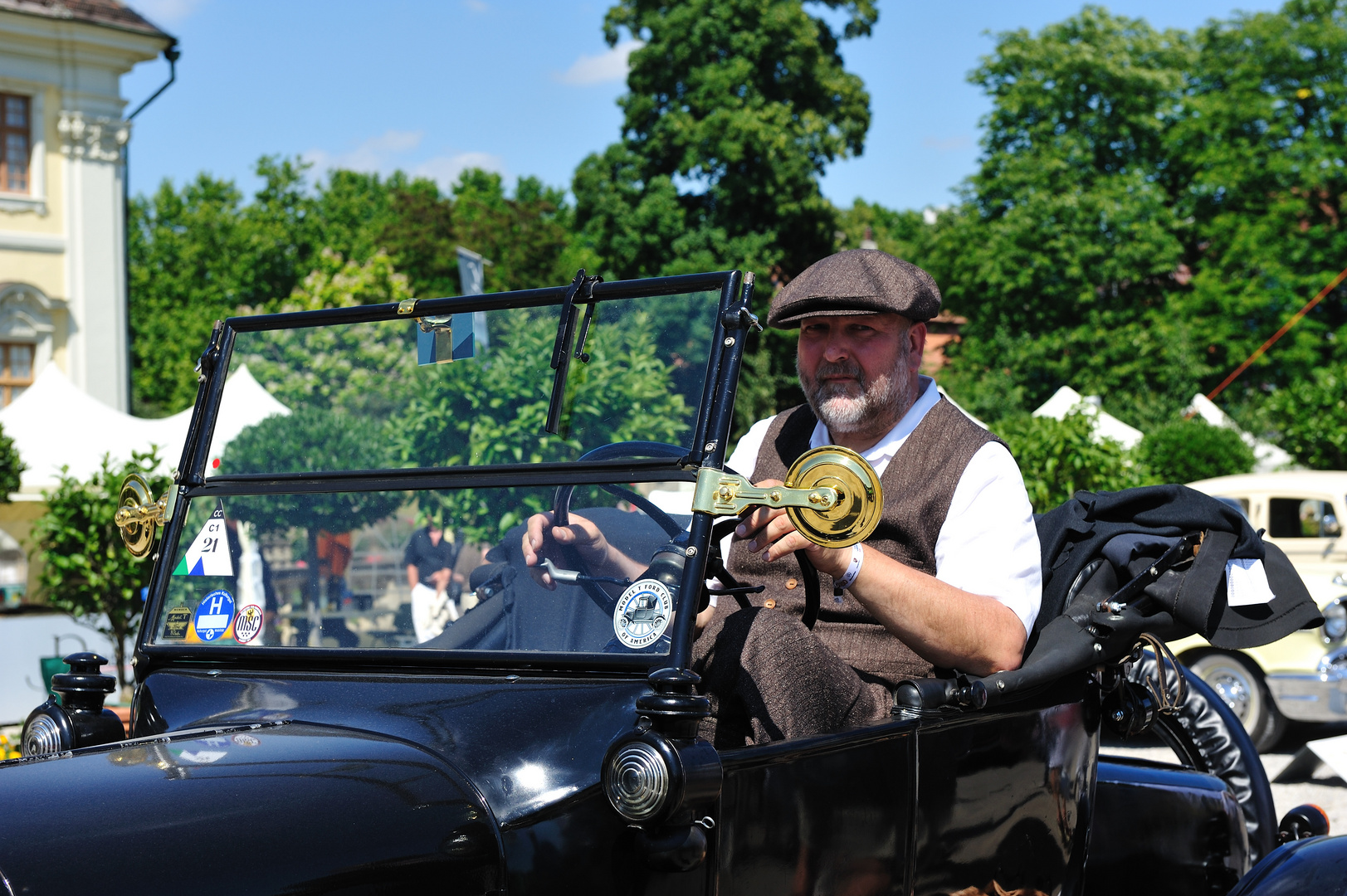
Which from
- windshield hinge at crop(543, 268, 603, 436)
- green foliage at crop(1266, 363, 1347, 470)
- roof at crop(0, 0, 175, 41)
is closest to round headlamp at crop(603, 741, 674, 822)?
windshield hinge at crop(543, 268, 603, 436)

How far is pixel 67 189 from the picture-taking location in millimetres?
22688

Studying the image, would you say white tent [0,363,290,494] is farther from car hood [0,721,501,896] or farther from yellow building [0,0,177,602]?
car hood [0,721,501,896]

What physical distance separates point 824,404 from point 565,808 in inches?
51.2

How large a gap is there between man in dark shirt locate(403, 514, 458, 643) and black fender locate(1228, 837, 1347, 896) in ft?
5.29

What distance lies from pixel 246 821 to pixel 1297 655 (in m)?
8.97

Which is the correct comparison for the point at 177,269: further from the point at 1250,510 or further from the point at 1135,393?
the point at 1250,510

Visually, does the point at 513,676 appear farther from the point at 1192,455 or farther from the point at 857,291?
the point at 1192,455

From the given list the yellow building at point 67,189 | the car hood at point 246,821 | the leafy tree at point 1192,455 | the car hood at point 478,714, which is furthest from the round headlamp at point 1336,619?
the yellow building at point 67,189

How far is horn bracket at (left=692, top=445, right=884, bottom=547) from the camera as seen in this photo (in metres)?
1.82

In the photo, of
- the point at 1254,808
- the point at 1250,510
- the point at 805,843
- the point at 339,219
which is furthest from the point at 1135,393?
the point at 339,219

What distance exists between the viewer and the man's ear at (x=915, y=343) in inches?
113

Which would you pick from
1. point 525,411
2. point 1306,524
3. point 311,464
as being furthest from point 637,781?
point 1306,524

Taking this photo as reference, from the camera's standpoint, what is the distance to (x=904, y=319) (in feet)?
9.07

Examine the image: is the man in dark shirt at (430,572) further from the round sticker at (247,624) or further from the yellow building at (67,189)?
the yellow building at (67,189)
